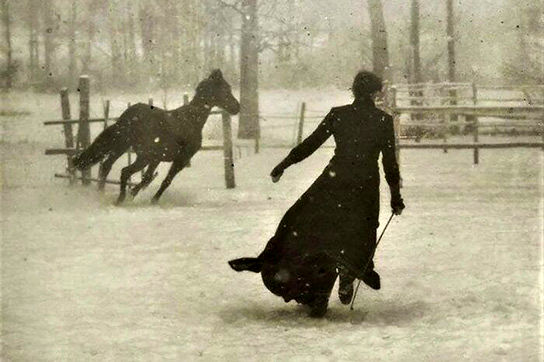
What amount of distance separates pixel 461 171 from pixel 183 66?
82.5 ft

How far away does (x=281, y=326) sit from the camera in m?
5.55

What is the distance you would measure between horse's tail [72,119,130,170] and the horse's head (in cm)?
118

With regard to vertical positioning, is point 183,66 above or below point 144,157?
above

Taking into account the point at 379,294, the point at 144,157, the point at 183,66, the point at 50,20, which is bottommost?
the point at 379,294

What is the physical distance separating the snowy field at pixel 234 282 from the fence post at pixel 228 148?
26 cm

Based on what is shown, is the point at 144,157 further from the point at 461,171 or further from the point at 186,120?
the point at 461,171

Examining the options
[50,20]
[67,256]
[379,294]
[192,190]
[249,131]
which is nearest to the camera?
[379,294]

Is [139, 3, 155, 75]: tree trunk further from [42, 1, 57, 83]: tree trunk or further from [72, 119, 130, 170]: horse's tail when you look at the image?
[72, 119, 130, 170]: horse's tail

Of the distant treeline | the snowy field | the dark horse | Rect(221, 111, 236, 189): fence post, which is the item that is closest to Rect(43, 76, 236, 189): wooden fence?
Rect(221, 111, 236, 189): fence post

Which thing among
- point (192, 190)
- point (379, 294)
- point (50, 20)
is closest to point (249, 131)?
point (192, 190)

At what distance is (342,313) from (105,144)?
6323mm

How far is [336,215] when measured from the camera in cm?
575

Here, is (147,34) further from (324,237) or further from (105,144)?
(324,237)

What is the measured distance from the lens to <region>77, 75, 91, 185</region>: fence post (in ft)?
42.7
